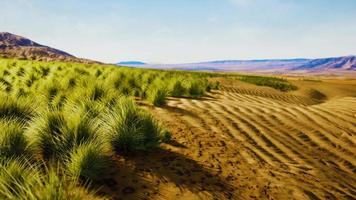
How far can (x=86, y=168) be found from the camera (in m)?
3.50

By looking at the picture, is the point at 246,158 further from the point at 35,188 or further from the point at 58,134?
the point at 35,188

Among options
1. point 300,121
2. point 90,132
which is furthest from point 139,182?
point 300,121

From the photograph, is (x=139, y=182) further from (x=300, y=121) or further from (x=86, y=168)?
(x=300, y=121)

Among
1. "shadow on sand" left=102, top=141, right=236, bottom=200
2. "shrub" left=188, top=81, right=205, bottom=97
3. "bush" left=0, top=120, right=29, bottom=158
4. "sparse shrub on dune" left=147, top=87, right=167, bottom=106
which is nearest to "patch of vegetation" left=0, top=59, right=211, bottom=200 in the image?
"bush" left=0, top=120, right=29, bottom=158

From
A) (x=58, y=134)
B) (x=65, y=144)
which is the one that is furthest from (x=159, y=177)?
(x=58, y=134)

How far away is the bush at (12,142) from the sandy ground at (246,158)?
100cm

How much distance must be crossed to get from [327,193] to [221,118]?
2944 millimetres

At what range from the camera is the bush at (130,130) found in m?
4.41

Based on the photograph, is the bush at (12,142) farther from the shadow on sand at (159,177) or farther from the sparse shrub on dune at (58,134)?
the shadow on sand at (159,177)

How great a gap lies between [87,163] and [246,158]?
88.0 inches

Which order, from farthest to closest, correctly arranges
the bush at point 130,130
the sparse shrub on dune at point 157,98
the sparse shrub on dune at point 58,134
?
the sparse shrub on dune at point 157,98 < the bush at point 130,130 < the sparse shrub on dune at point 58,134

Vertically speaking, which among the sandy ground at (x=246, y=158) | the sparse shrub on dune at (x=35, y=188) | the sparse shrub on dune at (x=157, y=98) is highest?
the sparse shrub on dune at (x=35, y=188)

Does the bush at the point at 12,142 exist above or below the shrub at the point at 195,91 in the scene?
above

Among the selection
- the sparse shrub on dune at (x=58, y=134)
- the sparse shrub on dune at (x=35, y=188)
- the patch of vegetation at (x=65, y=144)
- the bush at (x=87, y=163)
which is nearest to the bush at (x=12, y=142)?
the patch of vegetation at (x=65, y=144)
